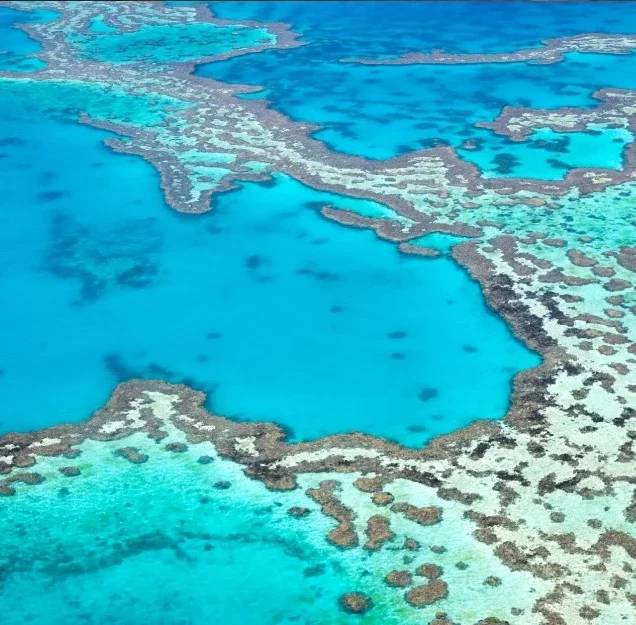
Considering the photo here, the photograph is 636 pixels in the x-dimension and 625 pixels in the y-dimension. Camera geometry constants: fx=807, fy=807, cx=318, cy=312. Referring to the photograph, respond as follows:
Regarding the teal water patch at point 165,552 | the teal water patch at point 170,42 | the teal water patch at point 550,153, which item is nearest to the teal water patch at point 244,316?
the teal water patch at point 165,552

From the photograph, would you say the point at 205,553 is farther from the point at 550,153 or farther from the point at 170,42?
the point at 170,42

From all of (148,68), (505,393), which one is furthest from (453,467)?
(148,68)

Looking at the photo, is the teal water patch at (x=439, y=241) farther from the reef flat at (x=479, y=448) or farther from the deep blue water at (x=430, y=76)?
the deep blue water at (x=430, y=76)

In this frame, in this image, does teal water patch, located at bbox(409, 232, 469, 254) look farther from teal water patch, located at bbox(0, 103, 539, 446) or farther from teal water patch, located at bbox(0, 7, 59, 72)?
teal water patch, located at bbox(0, 7, 59, 72)

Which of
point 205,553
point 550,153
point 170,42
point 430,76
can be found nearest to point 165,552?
point 205,553

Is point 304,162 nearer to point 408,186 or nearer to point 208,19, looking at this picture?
point 408,186

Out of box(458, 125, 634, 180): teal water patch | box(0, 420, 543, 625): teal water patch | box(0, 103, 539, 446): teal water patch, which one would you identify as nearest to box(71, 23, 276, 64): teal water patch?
box(0, 103, 539, 446): teal water patch
